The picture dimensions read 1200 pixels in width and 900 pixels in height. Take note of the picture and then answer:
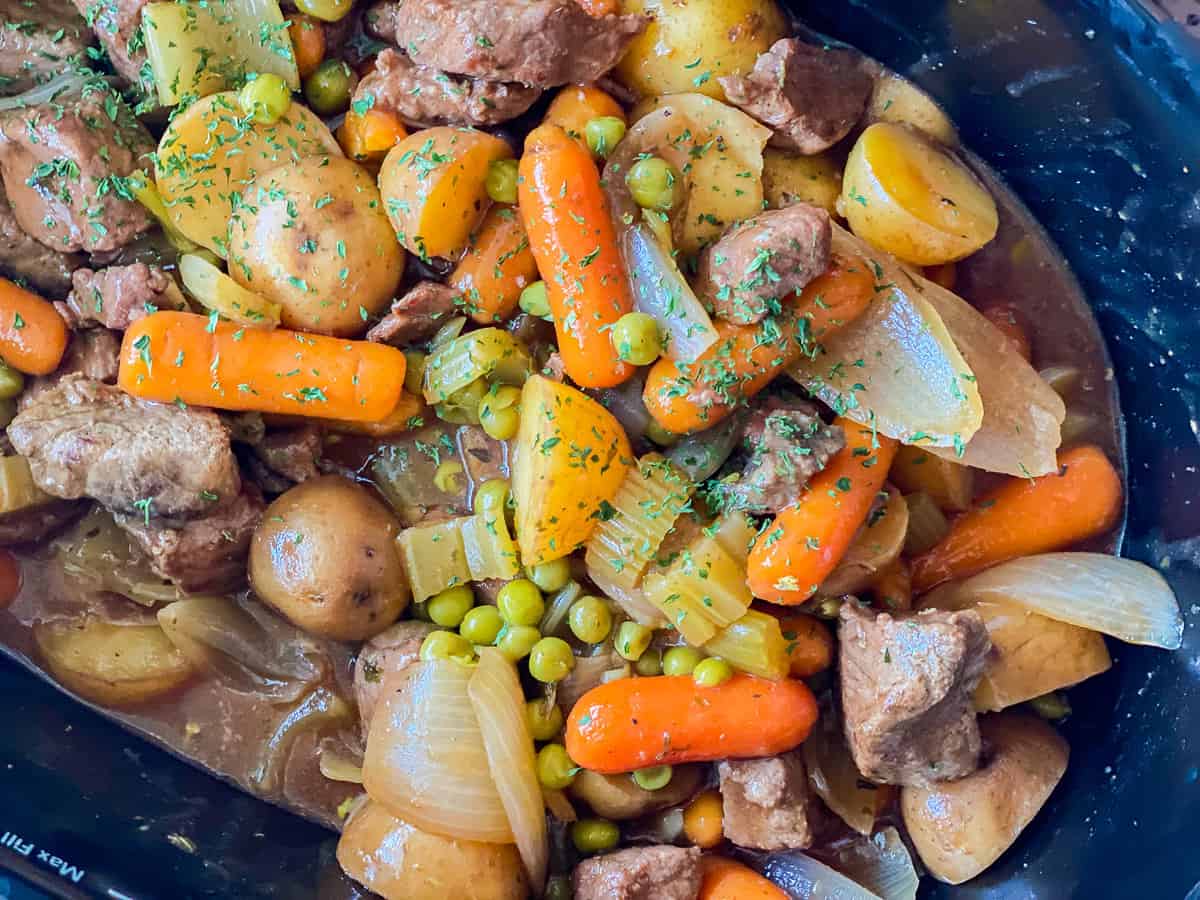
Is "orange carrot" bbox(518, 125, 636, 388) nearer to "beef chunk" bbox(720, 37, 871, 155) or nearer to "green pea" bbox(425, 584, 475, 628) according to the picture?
"beef chunk" bbox(720, 37, 871, 155)

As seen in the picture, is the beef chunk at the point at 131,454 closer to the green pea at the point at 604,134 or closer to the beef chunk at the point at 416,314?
the beef chunk at the point at 416,314

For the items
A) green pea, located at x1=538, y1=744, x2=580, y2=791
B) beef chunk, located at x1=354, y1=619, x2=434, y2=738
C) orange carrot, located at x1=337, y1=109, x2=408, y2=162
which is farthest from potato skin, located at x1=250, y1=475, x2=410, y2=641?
orange carrot, located at x1=337, y1=109, x2=408, y2=162

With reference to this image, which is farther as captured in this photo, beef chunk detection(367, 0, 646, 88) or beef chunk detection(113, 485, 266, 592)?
beef chunk detection(113, 485, 266, 592)

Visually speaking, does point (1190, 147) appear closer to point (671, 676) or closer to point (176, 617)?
point (671, 676)

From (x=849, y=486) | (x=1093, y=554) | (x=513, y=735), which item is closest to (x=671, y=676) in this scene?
(x=513, y=735)

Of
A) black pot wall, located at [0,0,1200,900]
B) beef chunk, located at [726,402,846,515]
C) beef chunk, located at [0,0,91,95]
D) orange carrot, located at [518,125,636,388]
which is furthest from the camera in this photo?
beef chunk, located at [0,0,91,95]
